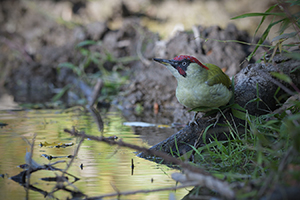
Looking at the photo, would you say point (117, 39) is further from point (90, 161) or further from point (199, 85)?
point (90, 161)

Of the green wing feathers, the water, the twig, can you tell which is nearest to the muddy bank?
the twig

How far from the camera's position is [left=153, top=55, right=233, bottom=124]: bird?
2.72 metres

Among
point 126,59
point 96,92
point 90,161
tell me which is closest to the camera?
point 90,161

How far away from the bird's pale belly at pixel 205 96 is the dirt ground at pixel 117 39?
10.3ft

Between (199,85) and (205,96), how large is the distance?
0.33ft

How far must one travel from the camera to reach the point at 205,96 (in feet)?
8.89

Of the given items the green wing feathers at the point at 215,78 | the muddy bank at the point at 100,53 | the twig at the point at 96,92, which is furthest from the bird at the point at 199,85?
the twig at the point at 96,92

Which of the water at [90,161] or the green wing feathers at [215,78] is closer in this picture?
the water at [90,161]

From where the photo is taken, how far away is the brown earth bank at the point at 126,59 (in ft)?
10.3

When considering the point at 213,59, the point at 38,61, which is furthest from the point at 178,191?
the point at 38,61

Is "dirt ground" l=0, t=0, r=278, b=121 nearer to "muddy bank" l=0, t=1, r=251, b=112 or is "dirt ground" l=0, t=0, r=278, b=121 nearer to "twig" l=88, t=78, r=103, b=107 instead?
"muddy bank" l=0, t=1, r=251, b=112

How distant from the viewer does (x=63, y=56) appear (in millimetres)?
9367

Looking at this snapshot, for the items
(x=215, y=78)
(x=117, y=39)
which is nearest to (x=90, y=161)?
(x=215, y=78)

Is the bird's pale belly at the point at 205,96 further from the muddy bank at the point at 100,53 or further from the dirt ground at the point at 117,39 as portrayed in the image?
the dirt ground at the point at 117,39
